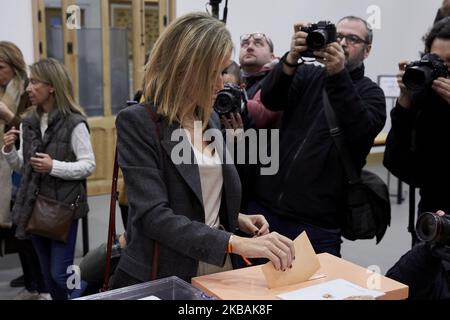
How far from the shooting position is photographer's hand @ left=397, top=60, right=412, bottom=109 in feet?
6.50

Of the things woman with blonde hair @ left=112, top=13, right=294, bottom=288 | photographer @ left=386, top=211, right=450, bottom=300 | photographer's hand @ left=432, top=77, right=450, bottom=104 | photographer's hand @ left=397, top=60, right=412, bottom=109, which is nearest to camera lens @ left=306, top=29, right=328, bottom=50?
photographer's hand @ left=397, top=60, right=412, bottom=109

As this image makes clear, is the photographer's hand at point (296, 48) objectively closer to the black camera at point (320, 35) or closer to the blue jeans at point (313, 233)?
the black camera at point (320, 35)

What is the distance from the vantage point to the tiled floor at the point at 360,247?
12.0 ft

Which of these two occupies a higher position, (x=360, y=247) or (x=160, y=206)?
(x=160, y=206)

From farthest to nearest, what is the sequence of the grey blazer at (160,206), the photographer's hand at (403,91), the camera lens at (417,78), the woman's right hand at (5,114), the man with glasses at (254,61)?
the woman's right hand at (5,114) < the man with glasses at (254,61) < the photographer's hand at (403,91) < the camera lens at (417,78) < the grey blazer at (160,206)

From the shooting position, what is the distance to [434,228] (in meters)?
1.28

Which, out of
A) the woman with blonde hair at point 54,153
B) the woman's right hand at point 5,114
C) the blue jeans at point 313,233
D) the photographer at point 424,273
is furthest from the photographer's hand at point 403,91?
the woman's right hand at point 5,114

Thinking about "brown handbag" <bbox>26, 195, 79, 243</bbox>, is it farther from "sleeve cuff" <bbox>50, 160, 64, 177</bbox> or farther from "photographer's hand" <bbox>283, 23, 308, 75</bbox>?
"photographer's hand" <bbox>283, 23, 308, 75</bbox>

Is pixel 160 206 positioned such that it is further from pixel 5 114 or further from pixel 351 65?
→ pixel 5 114

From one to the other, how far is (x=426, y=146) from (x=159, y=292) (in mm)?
1363

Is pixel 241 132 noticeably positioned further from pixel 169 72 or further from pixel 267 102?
pixel 169 72

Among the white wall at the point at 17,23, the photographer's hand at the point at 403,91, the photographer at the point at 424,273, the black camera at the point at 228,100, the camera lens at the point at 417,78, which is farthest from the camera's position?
the white wall at the point at 17,23

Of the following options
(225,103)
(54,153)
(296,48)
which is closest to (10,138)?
(54,153)

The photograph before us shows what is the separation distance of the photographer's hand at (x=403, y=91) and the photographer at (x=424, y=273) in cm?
76
